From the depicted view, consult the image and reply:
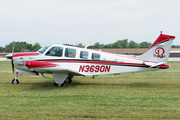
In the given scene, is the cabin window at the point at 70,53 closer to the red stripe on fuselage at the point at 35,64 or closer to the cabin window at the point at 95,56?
the cabin window at the point at 95,56

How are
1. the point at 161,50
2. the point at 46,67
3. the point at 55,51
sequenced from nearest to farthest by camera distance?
the point at 46,67, the point at 55,51, the point at 161,50

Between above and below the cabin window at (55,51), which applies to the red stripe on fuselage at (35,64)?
below

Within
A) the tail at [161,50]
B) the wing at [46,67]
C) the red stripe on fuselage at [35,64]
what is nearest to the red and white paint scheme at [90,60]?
the tail at [161,50]

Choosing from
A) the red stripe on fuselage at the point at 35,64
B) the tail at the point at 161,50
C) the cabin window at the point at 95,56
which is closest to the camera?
the red stripe on fuselage at the point at 35,64

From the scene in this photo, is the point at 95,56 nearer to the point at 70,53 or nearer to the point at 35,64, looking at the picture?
the point at 70,53

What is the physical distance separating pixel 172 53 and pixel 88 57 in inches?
2738

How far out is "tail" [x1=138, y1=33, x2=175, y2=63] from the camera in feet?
31.1

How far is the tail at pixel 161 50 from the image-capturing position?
31.1 ft

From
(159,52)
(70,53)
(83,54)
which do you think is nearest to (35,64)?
(70,53)

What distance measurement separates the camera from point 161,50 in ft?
31.6

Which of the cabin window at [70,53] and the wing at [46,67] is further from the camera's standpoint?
the cabin window at [70,53]

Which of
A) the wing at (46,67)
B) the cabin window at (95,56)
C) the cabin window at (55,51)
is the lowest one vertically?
the wing at (46,67)

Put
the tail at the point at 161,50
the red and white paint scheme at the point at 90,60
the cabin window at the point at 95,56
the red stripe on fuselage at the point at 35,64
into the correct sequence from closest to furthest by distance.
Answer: the red stripe on fuselage at the point at 35,64
the red and white paint scheme at the point at 90,60
the tail at the point at 161,50
the cabin window at the point at 95,56

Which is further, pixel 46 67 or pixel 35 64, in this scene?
pixel 46 67
